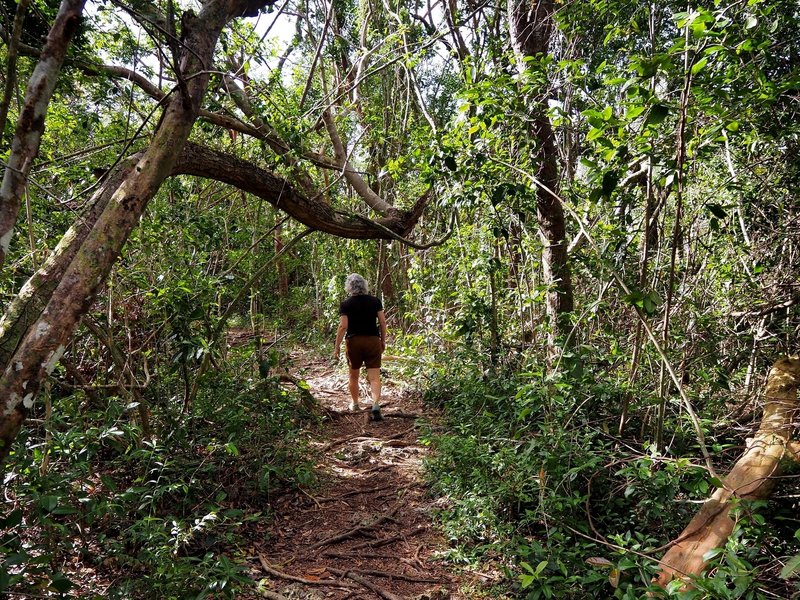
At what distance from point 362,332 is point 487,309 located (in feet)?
4.87

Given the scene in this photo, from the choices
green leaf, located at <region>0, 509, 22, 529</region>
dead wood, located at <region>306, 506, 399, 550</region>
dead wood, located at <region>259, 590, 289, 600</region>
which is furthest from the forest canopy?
dead wood, located at <region>306, 506, 399, 550</region>

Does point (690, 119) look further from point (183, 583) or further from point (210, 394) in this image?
point (210, 394)

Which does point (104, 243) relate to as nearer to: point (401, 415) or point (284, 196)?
point (284, 196)

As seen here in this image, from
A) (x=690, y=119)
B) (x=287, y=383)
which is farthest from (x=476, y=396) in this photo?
(x=690, y=119)

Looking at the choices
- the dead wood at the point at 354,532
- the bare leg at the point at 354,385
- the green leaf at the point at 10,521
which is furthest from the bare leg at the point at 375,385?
the green leaf at the point at 10,521

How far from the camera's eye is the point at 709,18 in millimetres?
2014

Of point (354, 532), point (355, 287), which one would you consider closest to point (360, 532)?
point (354, 532)

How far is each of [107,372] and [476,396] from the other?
11.2 feet

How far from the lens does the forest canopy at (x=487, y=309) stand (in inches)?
90.7

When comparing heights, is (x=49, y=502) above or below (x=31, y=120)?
below

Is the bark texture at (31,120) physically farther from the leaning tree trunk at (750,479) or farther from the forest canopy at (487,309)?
the leaning tree trunk at (750,479)

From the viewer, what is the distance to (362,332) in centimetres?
568

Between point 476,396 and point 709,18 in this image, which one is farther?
point 476,396

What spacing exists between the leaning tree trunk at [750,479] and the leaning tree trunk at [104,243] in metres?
2.83
